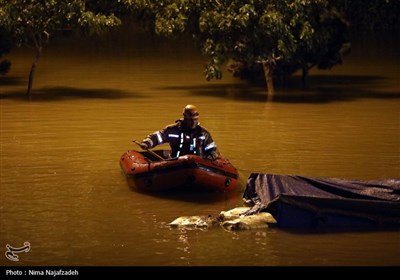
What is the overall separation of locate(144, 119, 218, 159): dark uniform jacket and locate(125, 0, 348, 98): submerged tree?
10656 mm

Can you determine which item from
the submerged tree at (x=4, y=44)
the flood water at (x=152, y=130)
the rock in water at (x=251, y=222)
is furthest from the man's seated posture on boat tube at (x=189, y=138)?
the submerged tree at (x=4, y=44)

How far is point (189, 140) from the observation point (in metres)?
16.5

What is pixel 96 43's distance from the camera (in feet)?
177

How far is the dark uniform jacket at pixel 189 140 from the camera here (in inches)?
647

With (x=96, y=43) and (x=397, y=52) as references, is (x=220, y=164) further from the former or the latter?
(x=96, y=43)

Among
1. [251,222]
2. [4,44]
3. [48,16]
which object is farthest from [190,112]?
[4,44]

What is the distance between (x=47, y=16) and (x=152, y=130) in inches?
243

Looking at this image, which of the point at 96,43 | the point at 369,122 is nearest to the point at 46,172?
the point at 369,122

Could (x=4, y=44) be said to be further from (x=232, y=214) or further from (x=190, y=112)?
(x=232, y=214)

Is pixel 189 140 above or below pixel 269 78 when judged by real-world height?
above

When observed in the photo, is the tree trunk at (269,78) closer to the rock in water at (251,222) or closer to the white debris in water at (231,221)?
the white debris in water at (231,221)

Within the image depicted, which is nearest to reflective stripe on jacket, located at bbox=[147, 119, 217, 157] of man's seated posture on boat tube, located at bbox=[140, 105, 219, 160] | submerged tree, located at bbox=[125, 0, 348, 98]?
man's seated posture on boat tube, located at bbox=[140, 105, 219, 160]

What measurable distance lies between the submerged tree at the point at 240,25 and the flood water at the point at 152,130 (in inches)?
53.8

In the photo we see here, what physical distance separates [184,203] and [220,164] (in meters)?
0.85
